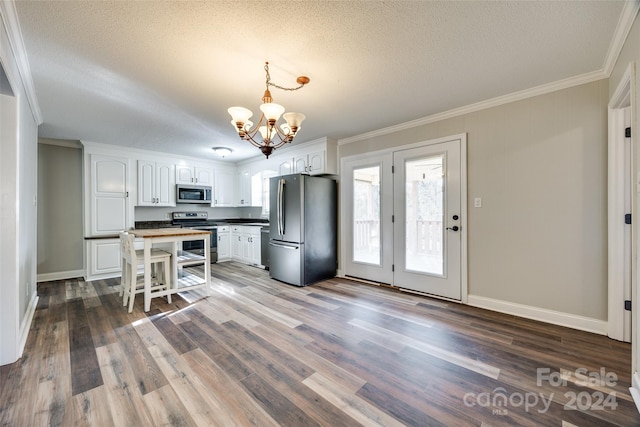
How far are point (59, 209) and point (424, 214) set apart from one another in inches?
228

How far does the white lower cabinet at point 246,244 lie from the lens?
17.4 feet

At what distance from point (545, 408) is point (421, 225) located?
88.0 inches

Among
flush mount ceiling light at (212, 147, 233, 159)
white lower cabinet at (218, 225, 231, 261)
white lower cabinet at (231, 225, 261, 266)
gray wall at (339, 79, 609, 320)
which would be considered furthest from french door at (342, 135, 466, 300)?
white lower cabinet at (218, 225, 231, 261)

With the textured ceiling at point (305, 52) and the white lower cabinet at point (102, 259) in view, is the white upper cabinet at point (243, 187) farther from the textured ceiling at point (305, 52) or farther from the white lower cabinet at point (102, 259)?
the textured ceiling at point (305, 52)

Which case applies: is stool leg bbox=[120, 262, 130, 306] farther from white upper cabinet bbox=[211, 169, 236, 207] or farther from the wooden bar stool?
white upper cabinet bbox=[211, 169, 236, 207]

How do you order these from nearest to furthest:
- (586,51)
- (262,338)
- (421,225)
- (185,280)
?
(586,51) < (262,338) < (421,225) < (185,280)

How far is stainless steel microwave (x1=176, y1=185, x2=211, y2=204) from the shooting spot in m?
5.43

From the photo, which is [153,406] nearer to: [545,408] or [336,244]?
[545,408]

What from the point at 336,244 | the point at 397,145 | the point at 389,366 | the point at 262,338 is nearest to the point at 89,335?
the point at 262,338

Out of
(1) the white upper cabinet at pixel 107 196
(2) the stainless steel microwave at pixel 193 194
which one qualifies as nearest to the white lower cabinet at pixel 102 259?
(1) the white upper cabinet at pixel 107 196

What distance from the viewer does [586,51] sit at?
2.04m

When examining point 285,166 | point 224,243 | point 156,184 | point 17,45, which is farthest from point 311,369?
point 156,184

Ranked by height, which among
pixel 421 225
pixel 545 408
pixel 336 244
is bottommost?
pixel 545 408

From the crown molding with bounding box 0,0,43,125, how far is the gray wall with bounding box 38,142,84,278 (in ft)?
6.86
